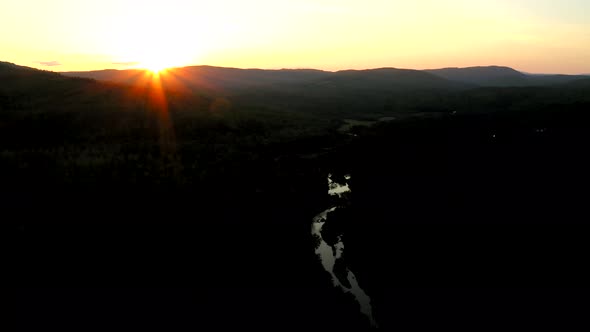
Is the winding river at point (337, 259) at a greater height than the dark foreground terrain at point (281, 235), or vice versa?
the dark foreground terrain at point (281, 235)

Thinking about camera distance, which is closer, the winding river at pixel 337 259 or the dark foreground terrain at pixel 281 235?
the dark foreground terrain at pixel 281 235

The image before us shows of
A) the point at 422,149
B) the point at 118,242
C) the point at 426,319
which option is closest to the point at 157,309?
the point at 118,242

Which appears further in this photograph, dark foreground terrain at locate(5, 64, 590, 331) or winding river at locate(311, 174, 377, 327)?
winding river at locate(311, 174, 377, 327)

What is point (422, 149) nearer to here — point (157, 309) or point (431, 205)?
point (431, 205)

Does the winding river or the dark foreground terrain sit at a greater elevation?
the dark foreground terrain
